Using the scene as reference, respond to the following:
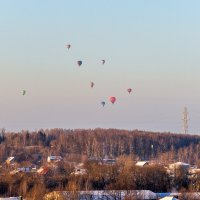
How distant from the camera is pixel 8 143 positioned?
229ft

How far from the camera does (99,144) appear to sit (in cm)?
6975

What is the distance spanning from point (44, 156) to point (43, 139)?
39.5 feet

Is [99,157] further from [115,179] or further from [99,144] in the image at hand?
[115,179]

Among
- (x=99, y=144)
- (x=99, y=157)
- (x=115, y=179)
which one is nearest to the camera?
(x=115, y=179)

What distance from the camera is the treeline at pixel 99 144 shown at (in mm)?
63844

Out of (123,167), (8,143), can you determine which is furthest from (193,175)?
(8,143)

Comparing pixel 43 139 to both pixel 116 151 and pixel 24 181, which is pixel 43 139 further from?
pixel 24 181

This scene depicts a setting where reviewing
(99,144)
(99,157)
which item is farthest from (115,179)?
(99,144)

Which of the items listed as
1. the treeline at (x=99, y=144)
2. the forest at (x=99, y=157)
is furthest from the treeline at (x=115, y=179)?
the treeline at (x=99, y=144)

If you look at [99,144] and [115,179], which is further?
[99,144]

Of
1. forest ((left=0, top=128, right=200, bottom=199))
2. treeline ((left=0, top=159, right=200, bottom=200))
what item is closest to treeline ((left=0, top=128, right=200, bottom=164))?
forest ((left=0, top=128, right=200, bottom=199))

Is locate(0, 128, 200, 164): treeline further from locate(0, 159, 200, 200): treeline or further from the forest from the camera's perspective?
locate(0, 159, 200, 200): treeline

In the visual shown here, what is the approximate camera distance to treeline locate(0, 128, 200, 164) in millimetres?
63844

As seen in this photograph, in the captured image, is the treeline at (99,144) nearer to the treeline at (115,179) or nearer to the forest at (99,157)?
the forest at (99,157)
